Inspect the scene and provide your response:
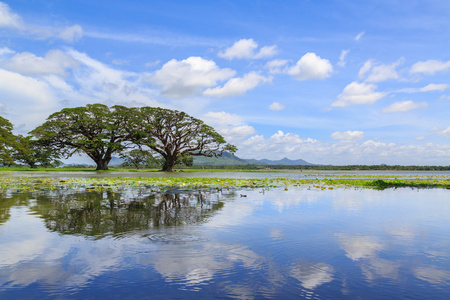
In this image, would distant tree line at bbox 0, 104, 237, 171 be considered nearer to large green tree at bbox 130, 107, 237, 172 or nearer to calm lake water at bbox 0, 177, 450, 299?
large green tree at bbox 130, 107, 237, 172

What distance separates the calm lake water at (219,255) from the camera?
364 cm

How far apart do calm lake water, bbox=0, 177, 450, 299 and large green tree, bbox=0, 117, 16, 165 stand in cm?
4566

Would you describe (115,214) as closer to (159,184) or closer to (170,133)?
(159,184)

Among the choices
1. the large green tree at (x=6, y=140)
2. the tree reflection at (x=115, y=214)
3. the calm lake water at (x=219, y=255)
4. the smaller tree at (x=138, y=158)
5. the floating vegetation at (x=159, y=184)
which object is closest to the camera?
the calm lake water at (x=219, y=255)

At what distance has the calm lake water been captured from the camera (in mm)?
3639

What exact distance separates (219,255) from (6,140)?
52746 millimetres

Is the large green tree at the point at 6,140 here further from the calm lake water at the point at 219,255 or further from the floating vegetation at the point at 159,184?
the calm lake water at the point at 219,255

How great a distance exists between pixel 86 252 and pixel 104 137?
47727 mm

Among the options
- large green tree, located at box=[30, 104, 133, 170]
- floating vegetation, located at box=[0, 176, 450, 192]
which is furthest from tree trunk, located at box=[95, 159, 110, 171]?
floating vegetation, located at box=[0, 176, 450, 192]

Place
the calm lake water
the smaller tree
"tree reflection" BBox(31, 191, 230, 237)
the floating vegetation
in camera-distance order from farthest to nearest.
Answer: the smaller tree → the floating vegetation → "tree reflection" BBox(31, 191, 230, 237) → the calm lake water

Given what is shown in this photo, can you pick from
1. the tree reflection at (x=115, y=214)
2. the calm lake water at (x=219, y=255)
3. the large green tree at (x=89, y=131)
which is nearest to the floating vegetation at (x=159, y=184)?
the tree reflection at (x=115, y=214)

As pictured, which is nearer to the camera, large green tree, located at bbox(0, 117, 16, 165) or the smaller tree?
large green tree, located at bbox(0, 117, 16, 165)

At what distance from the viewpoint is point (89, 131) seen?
51.0 meters

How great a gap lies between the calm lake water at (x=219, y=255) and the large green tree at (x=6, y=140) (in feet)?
150
